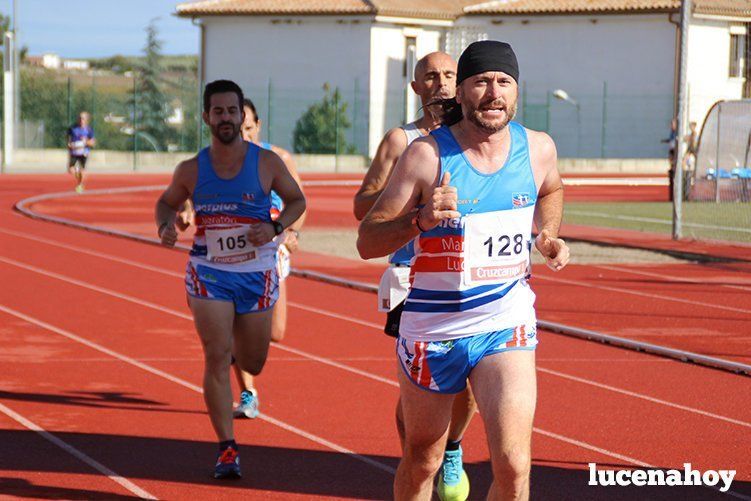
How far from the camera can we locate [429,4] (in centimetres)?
5619

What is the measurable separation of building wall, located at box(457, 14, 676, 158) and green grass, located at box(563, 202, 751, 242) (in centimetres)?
2049

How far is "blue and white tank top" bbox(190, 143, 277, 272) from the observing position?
6875 mm

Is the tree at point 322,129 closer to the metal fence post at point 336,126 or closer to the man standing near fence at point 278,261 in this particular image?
the metal fence post at point 336,126

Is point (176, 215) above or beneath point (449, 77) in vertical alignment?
beneath

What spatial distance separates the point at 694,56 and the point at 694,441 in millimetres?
44917

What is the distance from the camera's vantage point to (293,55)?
177 feet

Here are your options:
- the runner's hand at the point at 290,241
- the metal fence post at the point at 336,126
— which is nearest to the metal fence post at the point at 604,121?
the metal fence post at the point at 336,126

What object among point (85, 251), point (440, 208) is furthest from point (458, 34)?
point (440, 208)

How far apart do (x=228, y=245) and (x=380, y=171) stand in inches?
53.8

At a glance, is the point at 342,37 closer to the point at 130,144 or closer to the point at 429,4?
the point at 429,4

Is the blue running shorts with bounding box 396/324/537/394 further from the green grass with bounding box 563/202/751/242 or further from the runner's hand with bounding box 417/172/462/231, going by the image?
the green grass with bounding box 563/202/751/242

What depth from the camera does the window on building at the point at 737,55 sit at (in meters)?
50.7

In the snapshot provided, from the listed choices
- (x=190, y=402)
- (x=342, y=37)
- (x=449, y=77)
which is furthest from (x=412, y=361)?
(x=342, y=37)

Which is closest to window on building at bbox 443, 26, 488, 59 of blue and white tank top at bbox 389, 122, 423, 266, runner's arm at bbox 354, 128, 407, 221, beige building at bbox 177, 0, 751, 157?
beige building at bbox 177, 0, 751, 157
